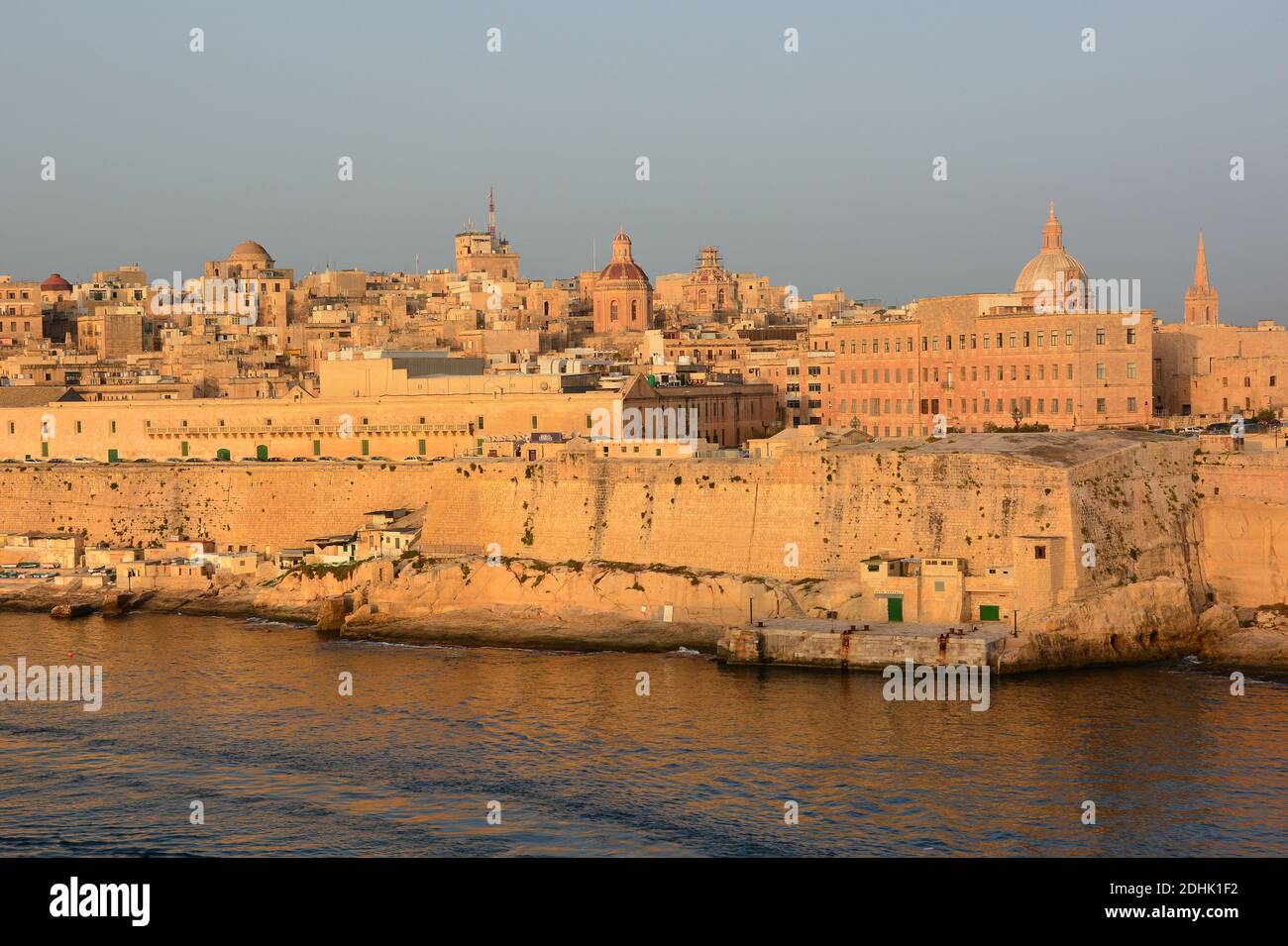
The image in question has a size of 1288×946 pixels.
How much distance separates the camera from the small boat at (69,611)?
4246 cm

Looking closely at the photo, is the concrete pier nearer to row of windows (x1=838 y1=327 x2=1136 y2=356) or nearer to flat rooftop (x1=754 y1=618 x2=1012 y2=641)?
flat rooftop (x1=754 y1=618 x2=1012 y2=641)

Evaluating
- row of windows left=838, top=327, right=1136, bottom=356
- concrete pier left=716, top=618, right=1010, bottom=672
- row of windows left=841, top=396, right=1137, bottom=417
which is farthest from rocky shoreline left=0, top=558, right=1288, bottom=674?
row of windows left=838, top=327, right=1136, bottom=356

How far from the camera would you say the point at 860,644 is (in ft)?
107

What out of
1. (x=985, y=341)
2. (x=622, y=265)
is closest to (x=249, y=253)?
(x=622, y=265)

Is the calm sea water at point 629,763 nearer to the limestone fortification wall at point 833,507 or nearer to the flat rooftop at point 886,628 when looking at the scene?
the flat rooftop at point 886,628

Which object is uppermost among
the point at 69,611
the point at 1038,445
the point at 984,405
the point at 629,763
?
the point at 984,405

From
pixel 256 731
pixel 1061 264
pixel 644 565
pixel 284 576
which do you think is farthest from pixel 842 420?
pixel 256 731

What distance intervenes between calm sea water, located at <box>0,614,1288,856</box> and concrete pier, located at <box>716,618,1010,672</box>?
52cm

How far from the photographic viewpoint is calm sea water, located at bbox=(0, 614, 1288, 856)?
74.5 feet

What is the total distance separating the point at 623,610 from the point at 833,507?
5210 millimetres

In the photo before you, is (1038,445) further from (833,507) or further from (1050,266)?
(1050,266)

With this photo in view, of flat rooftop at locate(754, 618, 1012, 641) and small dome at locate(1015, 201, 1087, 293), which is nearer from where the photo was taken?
flat rooftop at locate(754, 618, 1012, 641)

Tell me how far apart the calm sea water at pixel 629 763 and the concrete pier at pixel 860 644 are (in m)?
0.52

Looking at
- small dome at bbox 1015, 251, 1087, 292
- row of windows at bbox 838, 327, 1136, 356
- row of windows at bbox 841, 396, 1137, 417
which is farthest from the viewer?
small dome at bbox 1015, 251, 1087, 292
